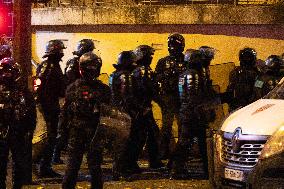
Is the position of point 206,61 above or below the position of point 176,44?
below

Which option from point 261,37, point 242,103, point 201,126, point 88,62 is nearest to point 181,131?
point 201,126

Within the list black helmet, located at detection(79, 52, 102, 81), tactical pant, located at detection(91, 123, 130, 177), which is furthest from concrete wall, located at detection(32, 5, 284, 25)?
black helmet, located at detection(79, 52, 102, 81)

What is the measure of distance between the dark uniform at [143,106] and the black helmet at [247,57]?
1775 mm

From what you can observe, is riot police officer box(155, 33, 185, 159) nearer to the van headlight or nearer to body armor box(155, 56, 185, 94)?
body armor box(155, 56, 185, 94)

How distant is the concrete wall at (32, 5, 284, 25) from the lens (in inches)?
573

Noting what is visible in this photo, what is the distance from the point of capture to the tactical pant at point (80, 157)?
875cm

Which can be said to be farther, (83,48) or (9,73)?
(83,48)

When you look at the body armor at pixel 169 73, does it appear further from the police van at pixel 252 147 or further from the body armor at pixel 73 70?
the police van at pixel 252 147

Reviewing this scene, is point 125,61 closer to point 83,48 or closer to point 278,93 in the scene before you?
point 83,48

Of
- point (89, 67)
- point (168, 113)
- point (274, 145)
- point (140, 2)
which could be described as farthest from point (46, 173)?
point (140, 2)

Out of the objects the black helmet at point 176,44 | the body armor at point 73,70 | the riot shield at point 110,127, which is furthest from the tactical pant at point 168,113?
the riot shield at point 110,127

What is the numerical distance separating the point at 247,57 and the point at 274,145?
5.60 m

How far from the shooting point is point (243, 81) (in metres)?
12.6

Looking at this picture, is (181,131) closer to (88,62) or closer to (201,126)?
(201,126)
